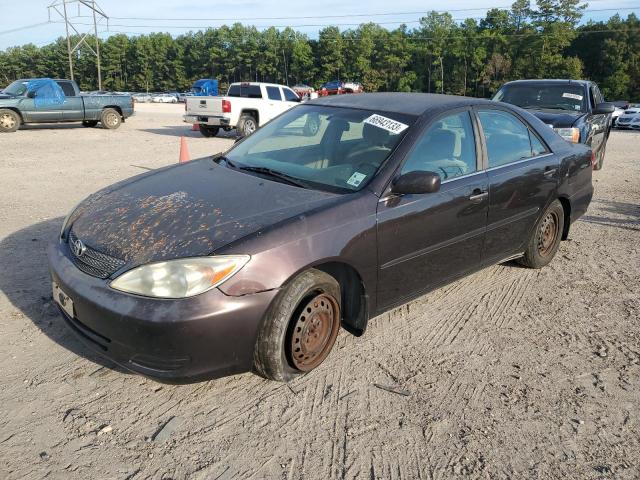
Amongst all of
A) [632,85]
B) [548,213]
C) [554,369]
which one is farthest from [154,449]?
[632,85]

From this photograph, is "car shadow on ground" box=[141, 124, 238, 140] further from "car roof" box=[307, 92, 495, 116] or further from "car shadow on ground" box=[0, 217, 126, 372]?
"car roof" box=[307, 92, 495, 116]

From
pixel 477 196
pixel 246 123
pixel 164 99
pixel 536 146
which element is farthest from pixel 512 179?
pixel 164 99

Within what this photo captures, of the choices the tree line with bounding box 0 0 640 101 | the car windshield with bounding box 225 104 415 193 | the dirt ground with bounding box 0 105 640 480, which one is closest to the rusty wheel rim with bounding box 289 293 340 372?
the dirt ground with bounding box 0 105 640 480

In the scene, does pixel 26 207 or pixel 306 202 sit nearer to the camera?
pixel 306 202

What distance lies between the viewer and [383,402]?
2.98 metres

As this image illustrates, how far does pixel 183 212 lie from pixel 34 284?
1.99 meters

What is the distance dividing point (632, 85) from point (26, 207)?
68701 millimetres

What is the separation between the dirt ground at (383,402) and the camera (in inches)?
98.8

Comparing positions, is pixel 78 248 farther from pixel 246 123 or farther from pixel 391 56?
pixel 391 56

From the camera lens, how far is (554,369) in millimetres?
3395

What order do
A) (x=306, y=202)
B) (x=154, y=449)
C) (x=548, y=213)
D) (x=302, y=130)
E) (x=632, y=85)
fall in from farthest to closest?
(x=632, y=85)
(x=548, y=213)
(x=302, y=130)
(x=306, y=202)
(x=154, y=449)

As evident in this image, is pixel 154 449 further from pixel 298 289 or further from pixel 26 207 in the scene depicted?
pixel 26 207

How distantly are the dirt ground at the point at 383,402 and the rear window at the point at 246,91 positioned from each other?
14235 mm

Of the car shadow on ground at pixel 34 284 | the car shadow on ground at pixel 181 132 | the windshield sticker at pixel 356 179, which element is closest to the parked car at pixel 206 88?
the car shadow on ground at pixel 181 132
